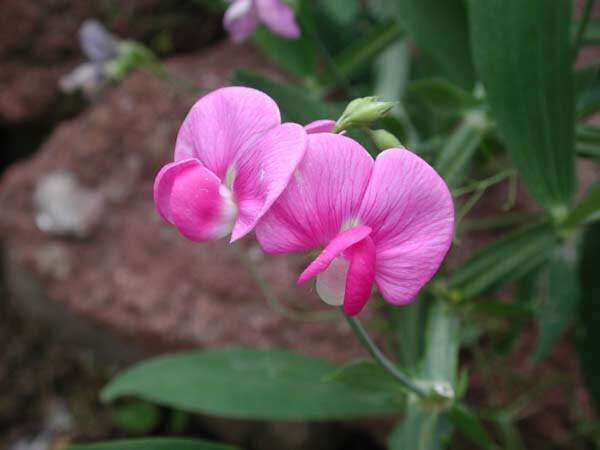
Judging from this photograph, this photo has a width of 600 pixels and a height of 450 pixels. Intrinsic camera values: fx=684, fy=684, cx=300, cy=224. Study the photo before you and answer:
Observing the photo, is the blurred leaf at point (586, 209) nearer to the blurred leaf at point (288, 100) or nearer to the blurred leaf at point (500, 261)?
the blurred leaf at point (500, 261)

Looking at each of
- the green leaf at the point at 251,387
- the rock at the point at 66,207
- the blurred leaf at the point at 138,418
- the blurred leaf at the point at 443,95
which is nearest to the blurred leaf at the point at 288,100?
the blurred leaf at the point at 443,95

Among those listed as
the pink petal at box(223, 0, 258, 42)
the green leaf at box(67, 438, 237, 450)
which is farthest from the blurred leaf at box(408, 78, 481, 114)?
the green leaf at box(67, 438, 237, 450)

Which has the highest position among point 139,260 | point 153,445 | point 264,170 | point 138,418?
point 264,170

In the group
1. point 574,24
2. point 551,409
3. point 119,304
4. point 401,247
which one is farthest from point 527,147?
point 119,304

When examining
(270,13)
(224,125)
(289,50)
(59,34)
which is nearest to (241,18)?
(270,13)

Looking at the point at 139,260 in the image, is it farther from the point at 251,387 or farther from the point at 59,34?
the point at 59,34
